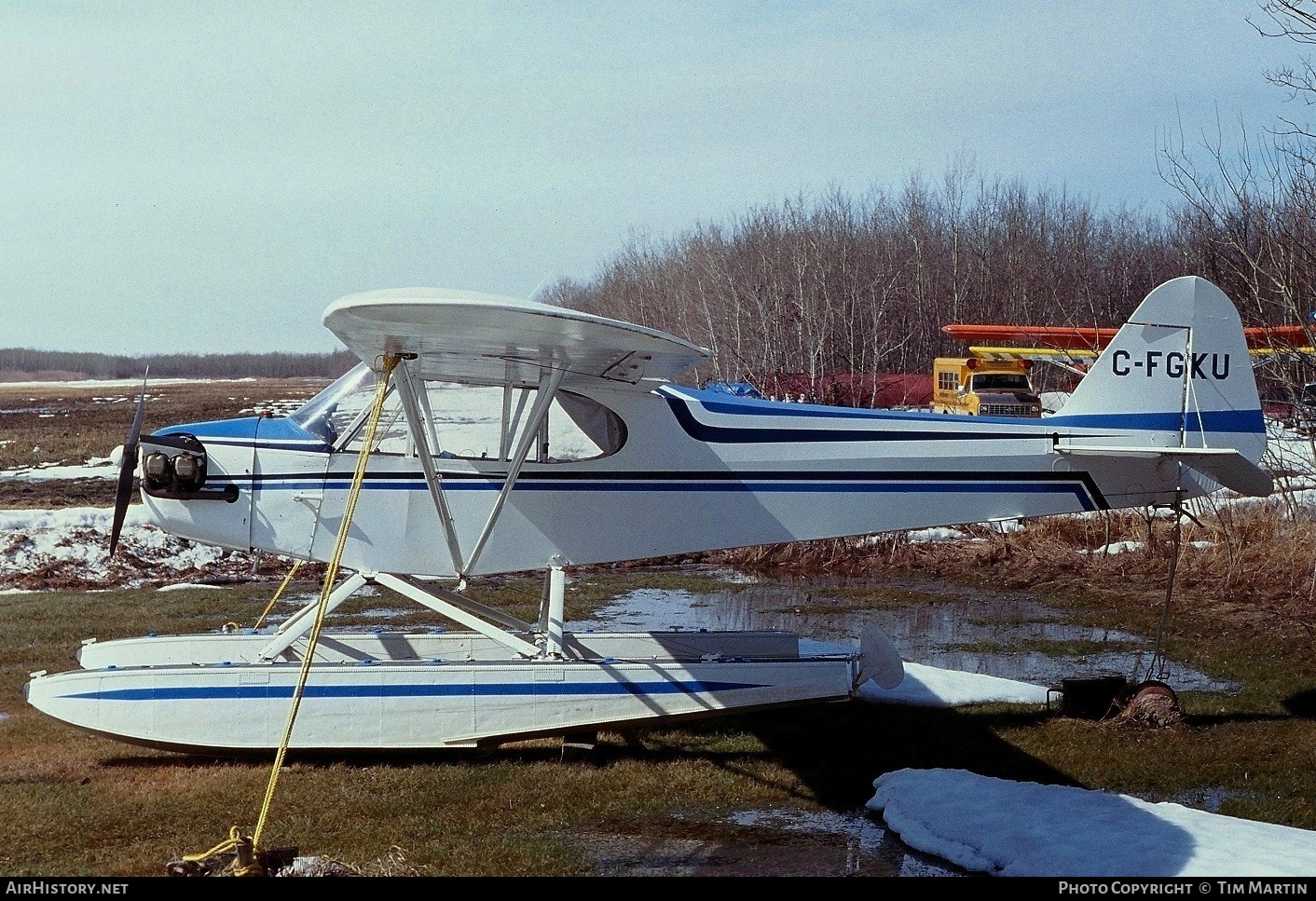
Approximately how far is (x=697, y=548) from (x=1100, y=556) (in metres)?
8.00

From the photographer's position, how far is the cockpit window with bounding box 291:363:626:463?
744 cm

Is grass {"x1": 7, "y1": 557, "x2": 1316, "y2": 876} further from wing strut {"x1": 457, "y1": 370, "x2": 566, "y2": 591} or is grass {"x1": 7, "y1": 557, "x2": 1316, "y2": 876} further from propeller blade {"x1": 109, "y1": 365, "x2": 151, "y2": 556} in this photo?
propeller blade {"x1": 109, "y1": 365, "x2": 151, "y2": 556}

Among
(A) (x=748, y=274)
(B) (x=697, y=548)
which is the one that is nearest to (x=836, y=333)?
(A) (x=748, y=274)

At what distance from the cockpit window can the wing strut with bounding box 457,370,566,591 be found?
152 mm

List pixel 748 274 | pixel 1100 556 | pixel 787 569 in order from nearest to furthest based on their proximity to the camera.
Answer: pixel 1100 556 < pixel 787 569 < pixel 748 274

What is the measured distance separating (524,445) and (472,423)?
524 millimetres

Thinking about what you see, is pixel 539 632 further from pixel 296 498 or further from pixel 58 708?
pixel 58 708

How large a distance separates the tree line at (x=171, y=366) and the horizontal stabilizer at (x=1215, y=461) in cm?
9834

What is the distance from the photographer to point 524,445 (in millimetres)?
7203

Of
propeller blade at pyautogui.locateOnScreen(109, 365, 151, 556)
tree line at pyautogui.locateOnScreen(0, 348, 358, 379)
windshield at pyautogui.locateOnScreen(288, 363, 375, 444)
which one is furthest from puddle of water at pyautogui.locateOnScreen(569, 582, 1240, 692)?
tree line at pyautogui.locateOnScreen(0, 348, 358, 379)

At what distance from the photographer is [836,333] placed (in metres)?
32.3

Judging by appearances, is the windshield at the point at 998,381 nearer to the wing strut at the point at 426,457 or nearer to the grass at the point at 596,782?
the grass at the point at 596,782

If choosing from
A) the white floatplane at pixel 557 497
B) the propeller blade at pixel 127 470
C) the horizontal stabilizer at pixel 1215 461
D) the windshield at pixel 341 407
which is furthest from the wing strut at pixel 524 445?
the horizontal stabilizer at pixel 1215 461

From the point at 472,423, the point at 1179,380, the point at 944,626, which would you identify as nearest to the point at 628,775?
the point at 472,423
